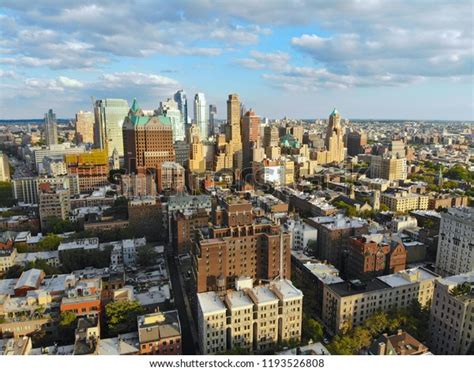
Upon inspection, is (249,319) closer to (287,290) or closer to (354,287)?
(287,290)

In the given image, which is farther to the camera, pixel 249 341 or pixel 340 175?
pixel 340 175

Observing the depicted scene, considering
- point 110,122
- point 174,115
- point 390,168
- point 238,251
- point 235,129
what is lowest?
point 238,251

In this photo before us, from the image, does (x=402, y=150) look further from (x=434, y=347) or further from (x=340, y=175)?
(x=434, y=347)

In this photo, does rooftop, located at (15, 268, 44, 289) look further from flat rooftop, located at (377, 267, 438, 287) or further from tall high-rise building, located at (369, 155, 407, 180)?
tall high-rise building, located at (369, 155, 407, 180)

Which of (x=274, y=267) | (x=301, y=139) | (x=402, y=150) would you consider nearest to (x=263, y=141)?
(x=301, y=139)

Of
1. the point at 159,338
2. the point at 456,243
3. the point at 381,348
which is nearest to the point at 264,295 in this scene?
the point at 159,338
